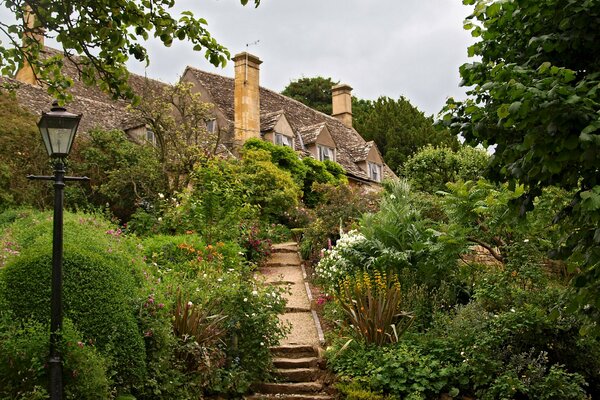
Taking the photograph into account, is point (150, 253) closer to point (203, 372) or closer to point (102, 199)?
point (203, 372)

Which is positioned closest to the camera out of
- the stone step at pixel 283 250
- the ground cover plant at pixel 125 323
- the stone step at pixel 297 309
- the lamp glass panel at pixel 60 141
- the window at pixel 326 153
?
the lamp glass panel at pixel 60 141

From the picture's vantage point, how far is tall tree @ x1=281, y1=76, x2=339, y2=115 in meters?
46.6

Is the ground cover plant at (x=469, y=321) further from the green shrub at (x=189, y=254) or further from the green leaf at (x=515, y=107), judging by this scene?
the green leaf at (x=515, y=107)

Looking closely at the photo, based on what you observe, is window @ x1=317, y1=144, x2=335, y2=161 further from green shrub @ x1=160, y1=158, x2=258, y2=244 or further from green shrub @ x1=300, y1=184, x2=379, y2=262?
green shrub @ x1=160, y1=158, x2=258, y2=244

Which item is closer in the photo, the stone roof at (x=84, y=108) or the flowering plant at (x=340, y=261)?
the flowering plant at (x=340, y=261)

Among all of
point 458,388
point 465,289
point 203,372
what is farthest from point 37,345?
point 465,289

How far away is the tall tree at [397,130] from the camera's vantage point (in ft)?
128

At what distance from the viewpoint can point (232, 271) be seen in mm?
12922

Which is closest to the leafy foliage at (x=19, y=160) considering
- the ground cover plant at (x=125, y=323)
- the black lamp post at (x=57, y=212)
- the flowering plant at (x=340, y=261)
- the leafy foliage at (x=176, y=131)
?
the leafy foliage at (x=176, y=131)

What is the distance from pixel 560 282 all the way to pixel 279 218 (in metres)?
11.5

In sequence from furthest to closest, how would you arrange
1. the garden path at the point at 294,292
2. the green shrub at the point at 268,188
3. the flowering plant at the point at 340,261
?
the green shrub at the point at 268,188 → the flowering plant at the point at 340,261 → the garden path at the point at 294,292

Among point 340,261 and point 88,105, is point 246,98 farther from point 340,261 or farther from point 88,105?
point 340,261

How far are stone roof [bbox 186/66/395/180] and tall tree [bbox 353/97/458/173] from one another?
3695 millimetres

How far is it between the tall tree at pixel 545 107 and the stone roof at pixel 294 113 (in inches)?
881
